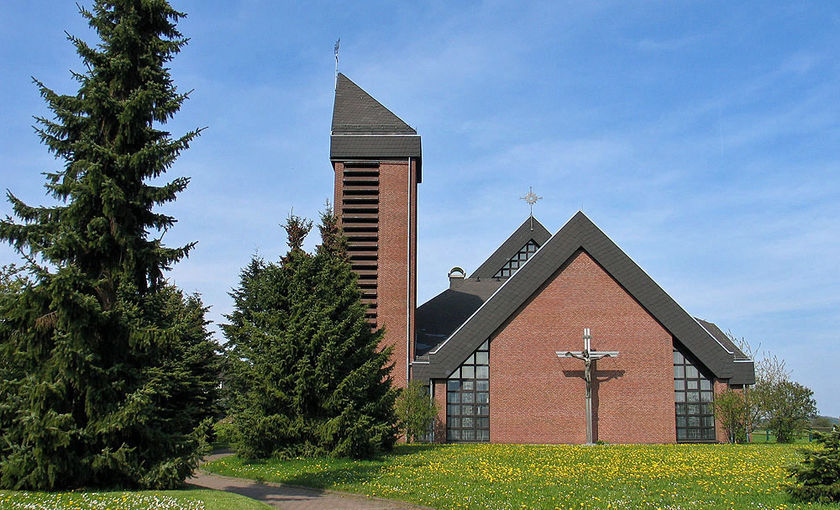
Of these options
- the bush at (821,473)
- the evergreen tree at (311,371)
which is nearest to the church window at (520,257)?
the evergreen tree at (311,371)

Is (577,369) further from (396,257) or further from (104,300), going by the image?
(104,300)

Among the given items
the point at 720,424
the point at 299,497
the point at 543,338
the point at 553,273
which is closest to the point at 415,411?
the point at 543,338

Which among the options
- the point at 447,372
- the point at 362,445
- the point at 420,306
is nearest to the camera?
the point at 362,445

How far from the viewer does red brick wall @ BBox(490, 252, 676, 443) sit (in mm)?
27297

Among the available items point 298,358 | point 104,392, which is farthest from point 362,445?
point 104,392

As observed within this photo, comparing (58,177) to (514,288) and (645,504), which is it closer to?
(645,504)

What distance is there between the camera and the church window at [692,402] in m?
27.6

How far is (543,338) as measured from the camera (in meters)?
28.1

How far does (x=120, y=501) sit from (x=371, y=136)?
69.7 ft

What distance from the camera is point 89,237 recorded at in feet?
38.1

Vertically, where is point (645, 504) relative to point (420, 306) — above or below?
below

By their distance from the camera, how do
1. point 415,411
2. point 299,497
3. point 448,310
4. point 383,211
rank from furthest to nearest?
1. point 448,310
2. point 383,211
3. point 415,411
4. point 299,497

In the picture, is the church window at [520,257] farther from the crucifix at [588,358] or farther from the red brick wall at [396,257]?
the crucifix at [588,358]

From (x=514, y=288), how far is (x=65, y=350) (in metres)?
19.8
